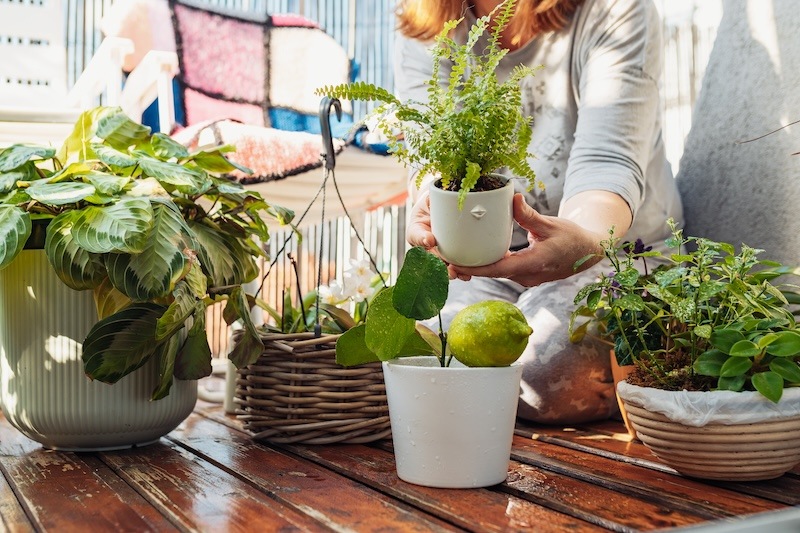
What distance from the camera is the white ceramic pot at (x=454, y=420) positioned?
0.82 meters

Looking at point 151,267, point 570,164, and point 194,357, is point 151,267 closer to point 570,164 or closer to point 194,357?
point 194,357

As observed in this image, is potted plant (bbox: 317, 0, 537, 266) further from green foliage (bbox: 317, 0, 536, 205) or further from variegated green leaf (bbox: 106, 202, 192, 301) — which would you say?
variegated green leaf (bbox: 106, 202, 192, 301)

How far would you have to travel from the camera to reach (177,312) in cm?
96

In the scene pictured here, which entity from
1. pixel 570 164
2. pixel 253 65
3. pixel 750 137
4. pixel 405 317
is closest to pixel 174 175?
pixel 405 317

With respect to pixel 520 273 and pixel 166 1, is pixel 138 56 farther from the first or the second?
pixel 520 273

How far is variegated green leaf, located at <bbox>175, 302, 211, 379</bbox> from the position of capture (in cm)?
105

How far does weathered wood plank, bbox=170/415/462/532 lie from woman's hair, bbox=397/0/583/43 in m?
0.86

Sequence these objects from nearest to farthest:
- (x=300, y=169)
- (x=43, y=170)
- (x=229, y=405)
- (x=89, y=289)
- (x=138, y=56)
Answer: (x=89, y=289), (x=43, y=170), (x=229, y=405), (x=300, y=169), (x=138, y=56)

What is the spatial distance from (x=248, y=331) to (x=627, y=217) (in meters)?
0.60

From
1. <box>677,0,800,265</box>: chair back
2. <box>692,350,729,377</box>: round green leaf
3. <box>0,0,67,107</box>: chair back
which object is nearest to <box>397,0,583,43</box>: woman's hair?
<box>677,0,800,265</box>: chair back

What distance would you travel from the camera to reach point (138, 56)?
2.88m

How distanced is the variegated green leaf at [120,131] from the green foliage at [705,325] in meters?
0.69

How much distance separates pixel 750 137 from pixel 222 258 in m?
0.97

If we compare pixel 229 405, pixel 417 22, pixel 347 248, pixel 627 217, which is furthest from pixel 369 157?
pixel 347 248
